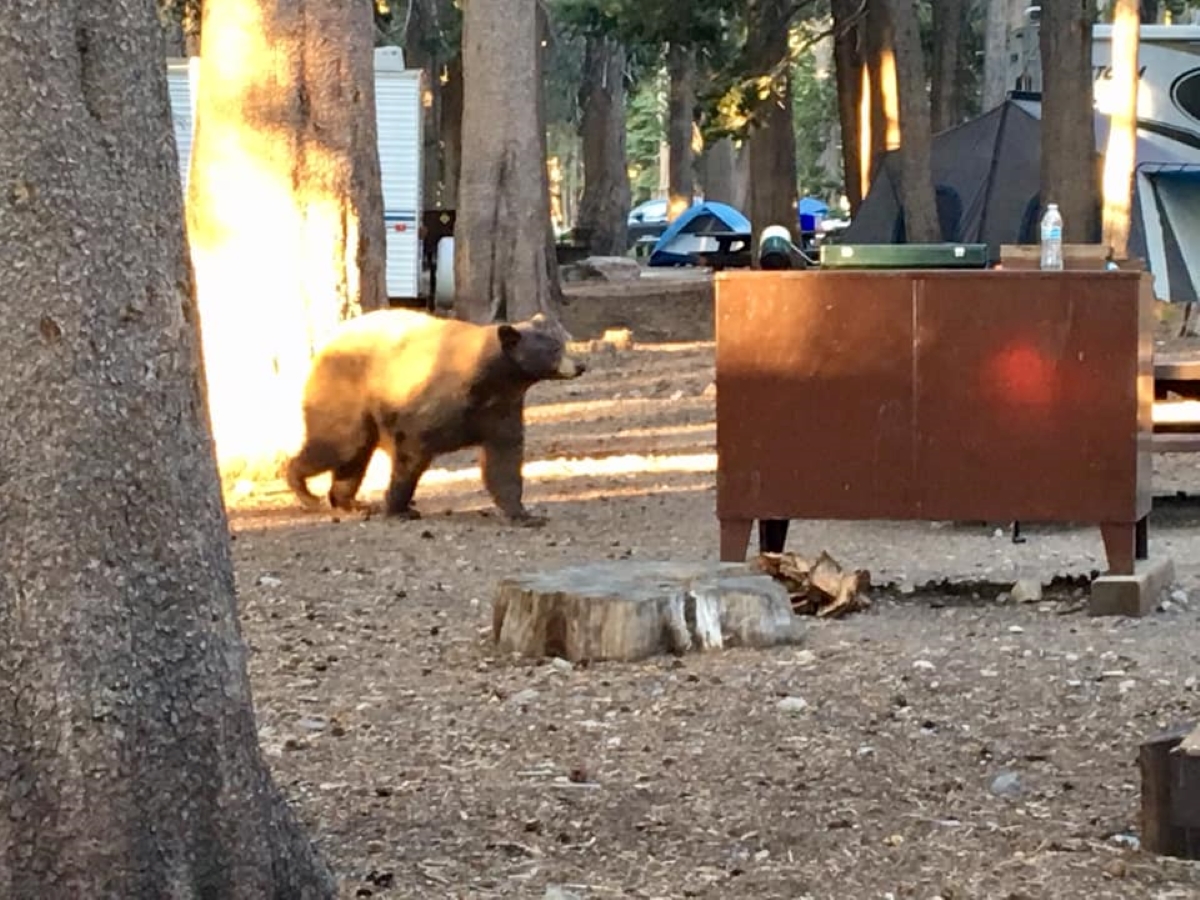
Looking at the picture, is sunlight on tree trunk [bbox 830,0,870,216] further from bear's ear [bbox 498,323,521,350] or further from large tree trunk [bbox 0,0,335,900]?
large tree trunk [bbox 0,0,335,900]

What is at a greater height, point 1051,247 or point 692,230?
point 1051,247

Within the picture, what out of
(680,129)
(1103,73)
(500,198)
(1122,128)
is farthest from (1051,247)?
(680,129)

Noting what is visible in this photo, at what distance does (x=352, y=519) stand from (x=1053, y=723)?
19.0 feet

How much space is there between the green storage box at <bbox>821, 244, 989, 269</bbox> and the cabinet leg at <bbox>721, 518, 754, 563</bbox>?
107 centimetres

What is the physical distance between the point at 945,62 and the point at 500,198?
1058cm

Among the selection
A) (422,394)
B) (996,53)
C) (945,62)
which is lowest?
(422,394)

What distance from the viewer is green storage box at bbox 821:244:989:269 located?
842 centimetres

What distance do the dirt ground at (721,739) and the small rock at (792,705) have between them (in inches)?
0.9

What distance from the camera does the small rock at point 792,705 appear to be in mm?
6156

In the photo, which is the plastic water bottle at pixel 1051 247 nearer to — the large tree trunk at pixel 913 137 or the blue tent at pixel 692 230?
the large tree trunk at pixel 913 137

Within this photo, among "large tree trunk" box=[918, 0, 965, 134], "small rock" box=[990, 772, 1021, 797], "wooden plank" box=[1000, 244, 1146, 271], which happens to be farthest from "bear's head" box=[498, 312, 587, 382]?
"large tree trunk" box=[918, 0, 965, 134]

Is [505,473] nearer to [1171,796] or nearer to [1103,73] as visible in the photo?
[1171,796]

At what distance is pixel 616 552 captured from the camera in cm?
1012

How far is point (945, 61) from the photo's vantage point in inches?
1132
